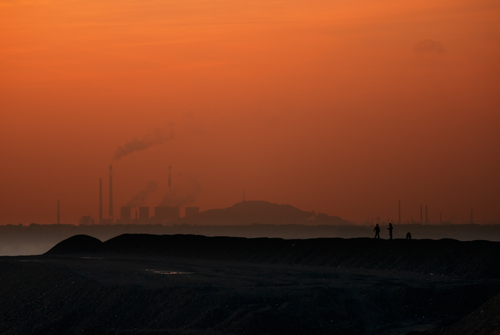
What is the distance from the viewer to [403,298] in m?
35.0

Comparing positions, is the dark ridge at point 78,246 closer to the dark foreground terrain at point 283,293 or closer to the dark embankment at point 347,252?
the dark embankment at point 347,252

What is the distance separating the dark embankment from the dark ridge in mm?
5098

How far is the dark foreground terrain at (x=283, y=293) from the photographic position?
3134 centimetres

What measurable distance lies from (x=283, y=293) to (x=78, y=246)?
56.3 m

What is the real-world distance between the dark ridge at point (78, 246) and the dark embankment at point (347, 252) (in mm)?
5098

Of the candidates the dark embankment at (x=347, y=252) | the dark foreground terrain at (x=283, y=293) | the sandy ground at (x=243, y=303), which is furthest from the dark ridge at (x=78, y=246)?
the sandy ground at (x=243, y=303)

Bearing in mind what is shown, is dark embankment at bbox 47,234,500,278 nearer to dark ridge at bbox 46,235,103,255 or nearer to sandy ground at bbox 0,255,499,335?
sandy ground at bbox 0,255,499,335

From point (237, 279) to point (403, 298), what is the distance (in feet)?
39.1

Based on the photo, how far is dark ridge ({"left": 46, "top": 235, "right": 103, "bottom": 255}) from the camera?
279ft

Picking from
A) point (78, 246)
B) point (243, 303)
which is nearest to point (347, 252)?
point (243, 303)

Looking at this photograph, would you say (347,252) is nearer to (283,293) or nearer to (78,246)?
(283,293)

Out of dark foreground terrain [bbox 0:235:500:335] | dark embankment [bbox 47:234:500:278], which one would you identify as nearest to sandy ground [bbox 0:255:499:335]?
dark foreground terrain [bbox 0:235:500:335]

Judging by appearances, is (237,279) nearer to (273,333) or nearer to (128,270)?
(128,270)

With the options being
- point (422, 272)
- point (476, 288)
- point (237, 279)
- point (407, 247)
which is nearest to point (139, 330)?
point (237, 279)
